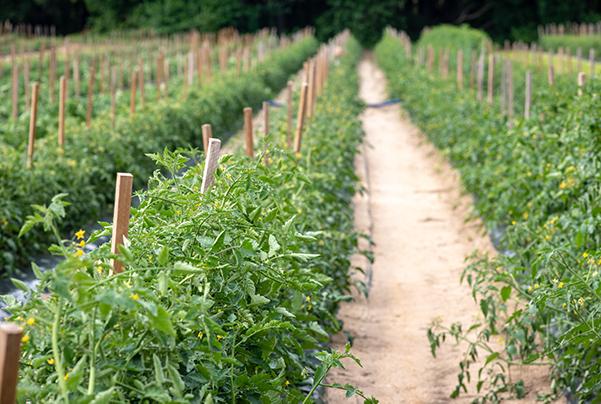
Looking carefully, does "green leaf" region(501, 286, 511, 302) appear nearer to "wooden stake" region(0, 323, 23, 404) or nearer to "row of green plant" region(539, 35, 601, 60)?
"wooden stake" region(0, 323, 23, 404)

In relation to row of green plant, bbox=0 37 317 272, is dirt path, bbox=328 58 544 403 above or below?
below

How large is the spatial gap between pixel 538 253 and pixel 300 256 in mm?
1877

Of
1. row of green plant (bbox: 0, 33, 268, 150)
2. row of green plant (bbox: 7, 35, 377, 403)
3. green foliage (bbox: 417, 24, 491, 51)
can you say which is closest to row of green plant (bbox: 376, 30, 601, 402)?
row of green plant (bbox: 7, 35, 377, 403)

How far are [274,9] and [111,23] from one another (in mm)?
8228

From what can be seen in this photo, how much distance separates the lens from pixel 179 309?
10.2ft

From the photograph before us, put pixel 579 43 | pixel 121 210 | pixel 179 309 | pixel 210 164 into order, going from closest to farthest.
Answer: pixel 179 309 < pixel 121 210 < pixel 210 164 < pixel 579 43

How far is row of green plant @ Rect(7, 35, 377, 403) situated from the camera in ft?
9.21

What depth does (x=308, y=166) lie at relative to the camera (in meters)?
7.53

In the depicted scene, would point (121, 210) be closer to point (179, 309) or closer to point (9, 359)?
point (179, 309)

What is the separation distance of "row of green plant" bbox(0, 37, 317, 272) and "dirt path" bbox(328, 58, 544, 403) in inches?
91.9

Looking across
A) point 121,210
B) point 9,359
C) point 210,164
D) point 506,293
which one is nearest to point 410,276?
point 506,293

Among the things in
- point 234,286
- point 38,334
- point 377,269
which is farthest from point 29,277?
point 38,334

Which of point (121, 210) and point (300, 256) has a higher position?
point (121, 210)

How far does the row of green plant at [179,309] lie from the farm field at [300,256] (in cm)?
1
